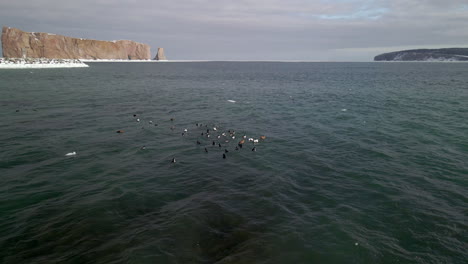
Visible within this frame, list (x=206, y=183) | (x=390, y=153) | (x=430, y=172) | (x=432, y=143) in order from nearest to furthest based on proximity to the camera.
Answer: (x=206, y=183), (x=430, y=172), (x=390, y=153), (x=432, y=143)

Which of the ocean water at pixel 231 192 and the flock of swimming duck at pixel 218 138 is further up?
the flock of swimming duck at pixel 218 138

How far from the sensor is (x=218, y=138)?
22719 mm

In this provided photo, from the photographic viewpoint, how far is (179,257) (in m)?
9.06

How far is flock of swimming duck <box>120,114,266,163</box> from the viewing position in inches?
810

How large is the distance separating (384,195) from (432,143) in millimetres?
11609

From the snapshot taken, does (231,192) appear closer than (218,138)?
Yes

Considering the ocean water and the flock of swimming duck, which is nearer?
the ocean water

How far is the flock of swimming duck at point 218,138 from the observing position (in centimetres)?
2058

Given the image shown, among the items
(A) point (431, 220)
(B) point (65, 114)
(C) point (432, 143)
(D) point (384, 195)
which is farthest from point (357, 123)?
(B) point (65, 114)

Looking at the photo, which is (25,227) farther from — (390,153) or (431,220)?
(390,153)

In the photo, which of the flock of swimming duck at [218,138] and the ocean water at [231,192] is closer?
the ocean water at [231,192]

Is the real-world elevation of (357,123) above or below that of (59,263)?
above

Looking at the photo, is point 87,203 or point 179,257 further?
point 87,203

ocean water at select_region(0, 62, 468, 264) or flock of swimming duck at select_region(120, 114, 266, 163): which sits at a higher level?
flock of swimming duck at select_region(120, 114, 266, 163)
